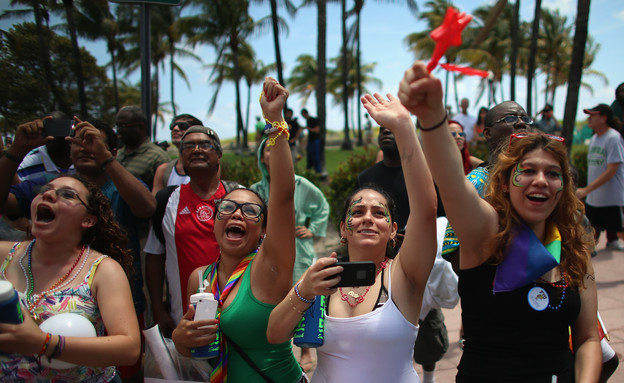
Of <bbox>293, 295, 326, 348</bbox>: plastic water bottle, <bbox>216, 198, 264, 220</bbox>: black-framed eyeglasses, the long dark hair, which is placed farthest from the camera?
<bbox>216, 198, 264, 220</bbox>: black-framed eyeglasses

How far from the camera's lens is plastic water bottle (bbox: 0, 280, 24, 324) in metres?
1.44

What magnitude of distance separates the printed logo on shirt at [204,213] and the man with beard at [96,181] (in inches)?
12.6

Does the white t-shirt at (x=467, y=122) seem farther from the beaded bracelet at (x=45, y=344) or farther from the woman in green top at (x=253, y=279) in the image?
the beaded bracelet at (x=45, y=344)

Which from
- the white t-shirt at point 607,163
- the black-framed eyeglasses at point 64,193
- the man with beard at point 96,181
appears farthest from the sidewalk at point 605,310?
the black-framed eyeglasses at point 64,193

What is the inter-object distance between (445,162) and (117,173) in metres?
2.12

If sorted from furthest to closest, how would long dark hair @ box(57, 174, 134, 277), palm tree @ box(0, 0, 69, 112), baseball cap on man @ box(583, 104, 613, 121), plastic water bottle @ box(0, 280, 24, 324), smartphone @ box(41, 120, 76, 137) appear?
baseball cap on man @ box(583, 104, 613, 121)
palm tree @ box(0, 0, 69, 112)
smartphone @ box(41, 120, 76, 137)
long dark hair @ box(57, 174, 134, 277)
plastic water bottle @ box(0, 280, 24, 324)

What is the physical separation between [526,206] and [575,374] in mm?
768

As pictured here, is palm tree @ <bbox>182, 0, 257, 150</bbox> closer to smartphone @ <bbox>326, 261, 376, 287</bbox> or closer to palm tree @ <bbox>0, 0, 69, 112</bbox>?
palm tree @ <bbox>0, 0, 69, 112</bbox>

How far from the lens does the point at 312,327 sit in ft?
6.24

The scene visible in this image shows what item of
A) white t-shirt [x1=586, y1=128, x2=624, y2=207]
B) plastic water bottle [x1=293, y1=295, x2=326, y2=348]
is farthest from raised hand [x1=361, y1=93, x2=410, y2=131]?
white t-shirt [x1=586, y1=128, x2=624, y2=207]

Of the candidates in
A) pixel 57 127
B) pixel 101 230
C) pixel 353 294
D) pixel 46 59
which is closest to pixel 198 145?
pixel 57 127

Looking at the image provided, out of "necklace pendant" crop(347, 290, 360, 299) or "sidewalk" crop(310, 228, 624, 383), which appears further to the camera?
"sidewalk" crop(310, 228, 624, 383)

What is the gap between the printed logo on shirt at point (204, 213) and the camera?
2.95 metres

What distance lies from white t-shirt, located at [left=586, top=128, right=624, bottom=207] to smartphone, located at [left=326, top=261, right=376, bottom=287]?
16.6 feet
